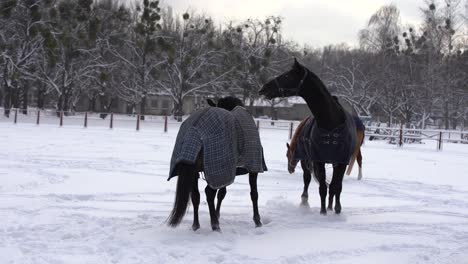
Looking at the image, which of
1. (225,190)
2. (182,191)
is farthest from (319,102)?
(182,191)

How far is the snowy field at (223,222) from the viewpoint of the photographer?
4402 mm

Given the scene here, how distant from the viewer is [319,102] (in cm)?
627

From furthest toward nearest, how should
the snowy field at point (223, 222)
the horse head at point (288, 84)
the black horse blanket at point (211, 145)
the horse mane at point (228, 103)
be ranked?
the horse head at point (288, 84)
the horse mane at point (228, 103)
the black horse blanket at point (211, 145)
the snowy field at point (223, 222)

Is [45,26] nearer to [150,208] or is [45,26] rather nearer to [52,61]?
[52,61]

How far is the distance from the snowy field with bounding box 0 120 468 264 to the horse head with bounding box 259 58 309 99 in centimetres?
157

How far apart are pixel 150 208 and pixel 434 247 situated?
11.4 feet

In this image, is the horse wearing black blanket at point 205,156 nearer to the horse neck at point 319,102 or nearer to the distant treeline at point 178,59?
the horse neck at point 319,102

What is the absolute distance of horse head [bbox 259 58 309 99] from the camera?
6188 mm

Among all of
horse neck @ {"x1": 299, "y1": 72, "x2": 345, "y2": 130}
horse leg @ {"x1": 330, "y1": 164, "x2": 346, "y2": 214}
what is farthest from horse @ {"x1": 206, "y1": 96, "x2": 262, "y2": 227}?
horse leg @ {"x1": 330, "y1": 164, "x2": 346, "y2": 214}

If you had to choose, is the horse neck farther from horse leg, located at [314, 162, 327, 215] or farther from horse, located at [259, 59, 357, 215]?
horse leg, located at [314, 162, 327, 215]

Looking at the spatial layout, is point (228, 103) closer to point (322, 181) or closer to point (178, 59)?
point (322, 181)

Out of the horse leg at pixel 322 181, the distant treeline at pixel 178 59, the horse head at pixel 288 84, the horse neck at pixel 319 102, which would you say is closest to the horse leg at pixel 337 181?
the horse leg at pixel 322 181

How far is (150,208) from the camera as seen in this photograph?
6.45 meters

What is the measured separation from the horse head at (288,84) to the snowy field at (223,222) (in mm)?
1568
